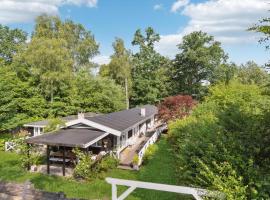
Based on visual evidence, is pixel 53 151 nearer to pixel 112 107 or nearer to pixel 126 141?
pixel 126 141

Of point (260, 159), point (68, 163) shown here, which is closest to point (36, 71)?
point (68, 163)

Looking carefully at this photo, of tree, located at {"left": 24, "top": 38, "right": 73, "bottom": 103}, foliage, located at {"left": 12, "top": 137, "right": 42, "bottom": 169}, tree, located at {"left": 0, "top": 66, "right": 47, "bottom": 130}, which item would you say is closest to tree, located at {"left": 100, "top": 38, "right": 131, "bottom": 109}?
tree, located at {"left": 24, "top": 38, "right": 73, "bottom": 103}

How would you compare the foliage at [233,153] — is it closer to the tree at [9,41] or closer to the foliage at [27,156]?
the foliage at [27,156]

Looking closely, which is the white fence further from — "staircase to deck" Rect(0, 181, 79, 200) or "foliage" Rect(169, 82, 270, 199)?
"foliage" Rect(169, 82, 270, 199)

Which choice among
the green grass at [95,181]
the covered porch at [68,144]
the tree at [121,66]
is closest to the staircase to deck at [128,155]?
the green grass at [95,181]

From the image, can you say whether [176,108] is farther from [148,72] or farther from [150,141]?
[148,72]

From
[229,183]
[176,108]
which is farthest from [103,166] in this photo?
[176,108]
